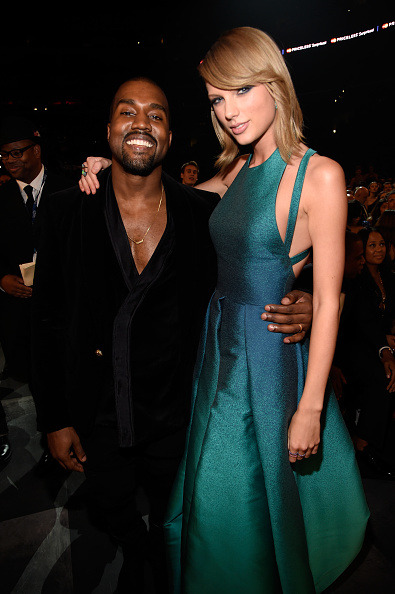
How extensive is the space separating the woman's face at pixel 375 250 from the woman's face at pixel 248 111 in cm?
217

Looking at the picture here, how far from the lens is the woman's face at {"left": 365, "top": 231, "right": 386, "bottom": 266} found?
324 cm

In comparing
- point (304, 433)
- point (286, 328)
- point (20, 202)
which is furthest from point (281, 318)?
point (20, 202)

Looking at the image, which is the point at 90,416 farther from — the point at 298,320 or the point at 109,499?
the point at 298,320

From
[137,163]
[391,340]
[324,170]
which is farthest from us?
[391,340]

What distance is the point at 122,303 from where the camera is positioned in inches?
65.6

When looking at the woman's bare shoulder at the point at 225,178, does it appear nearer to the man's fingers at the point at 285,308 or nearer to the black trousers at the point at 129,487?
the man's fingers at the point at 285,308

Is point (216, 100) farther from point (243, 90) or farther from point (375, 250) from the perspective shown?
point (375, 250)

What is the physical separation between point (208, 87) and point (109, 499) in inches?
73.8

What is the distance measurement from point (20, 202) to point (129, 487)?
7.09 feet

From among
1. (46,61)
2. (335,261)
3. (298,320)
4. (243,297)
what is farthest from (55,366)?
(46,61)

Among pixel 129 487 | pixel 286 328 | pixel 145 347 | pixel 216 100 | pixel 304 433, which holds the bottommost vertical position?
pixel 129 487

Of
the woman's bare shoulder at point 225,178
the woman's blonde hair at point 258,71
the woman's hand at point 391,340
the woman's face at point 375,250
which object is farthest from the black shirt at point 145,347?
the woman's face at point 375,250

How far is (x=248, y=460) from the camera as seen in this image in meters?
1.43

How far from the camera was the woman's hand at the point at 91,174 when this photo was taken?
68.1 inches
